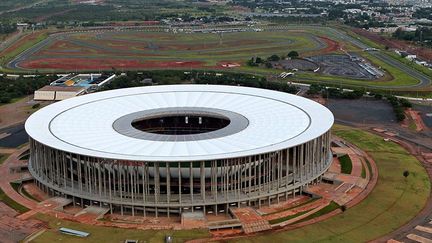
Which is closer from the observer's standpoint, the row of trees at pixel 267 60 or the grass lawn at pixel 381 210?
the grass lawn at pixel 381 210

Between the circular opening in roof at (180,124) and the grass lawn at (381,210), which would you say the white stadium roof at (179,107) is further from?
the grass lawn at (381,210)

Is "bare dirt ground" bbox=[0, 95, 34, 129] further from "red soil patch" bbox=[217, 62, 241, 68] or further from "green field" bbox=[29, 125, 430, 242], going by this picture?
"red soil patch" bbox=[217, 62, 241, 68]

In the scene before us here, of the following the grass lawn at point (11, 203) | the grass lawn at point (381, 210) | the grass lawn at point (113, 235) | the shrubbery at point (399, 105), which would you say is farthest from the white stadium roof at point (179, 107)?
the shrubbery at point (399, 105)

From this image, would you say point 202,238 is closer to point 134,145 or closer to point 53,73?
point 134,145

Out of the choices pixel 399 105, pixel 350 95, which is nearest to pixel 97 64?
pixel 350 95

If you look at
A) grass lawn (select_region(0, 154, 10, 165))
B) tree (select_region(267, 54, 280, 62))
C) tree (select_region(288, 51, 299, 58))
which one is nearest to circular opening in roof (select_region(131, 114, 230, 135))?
grass lawn (select_region(0, 154, 10, 165))

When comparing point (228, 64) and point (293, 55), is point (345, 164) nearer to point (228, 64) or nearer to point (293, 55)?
point (228, 64)
